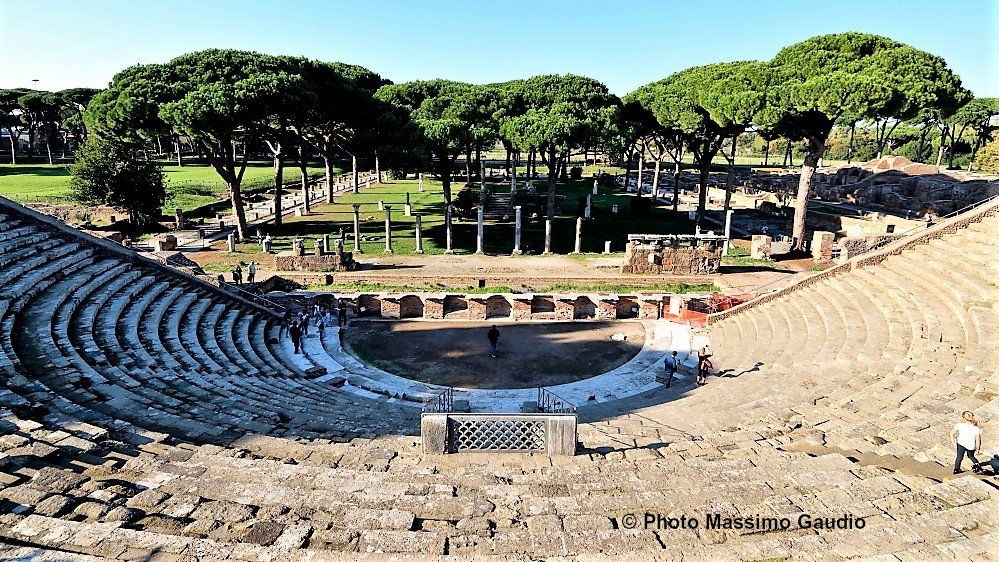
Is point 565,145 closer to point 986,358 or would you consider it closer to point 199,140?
point 199,140

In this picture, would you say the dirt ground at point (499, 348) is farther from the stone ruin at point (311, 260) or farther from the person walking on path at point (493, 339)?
the stone ruin at point (311, 260)

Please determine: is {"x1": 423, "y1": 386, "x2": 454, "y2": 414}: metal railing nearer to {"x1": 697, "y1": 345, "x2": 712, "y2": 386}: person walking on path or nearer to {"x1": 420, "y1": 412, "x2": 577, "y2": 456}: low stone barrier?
{"x1": 420, "y1": 412, "x2": 577, "y2": 456}: low stone barrier

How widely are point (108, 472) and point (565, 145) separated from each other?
31.5 metres

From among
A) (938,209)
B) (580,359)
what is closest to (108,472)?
(580,359)

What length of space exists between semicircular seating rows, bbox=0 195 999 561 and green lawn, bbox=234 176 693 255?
2076 cm

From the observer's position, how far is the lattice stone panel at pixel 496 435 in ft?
33.6

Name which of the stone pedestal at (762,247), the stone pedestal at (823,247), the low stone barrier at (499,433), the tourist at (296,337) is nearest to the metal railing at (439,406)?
the low stone barrier at (499,433)

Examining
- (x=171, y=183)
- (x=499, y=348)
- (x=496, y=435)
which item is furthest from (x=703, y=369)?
(x=171, y=183)

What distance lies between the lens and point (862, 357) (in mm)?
16625

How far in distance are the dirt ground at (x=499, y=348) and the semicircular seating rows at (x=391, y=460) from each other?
3082 mm

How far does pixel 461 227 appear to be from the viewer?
148 feet

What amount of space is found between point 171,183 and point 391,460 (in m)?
62.8

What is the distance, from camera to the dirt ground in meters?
19.6

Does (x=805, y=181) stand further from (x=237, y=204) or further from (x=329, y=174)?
(x=329, y=174)
